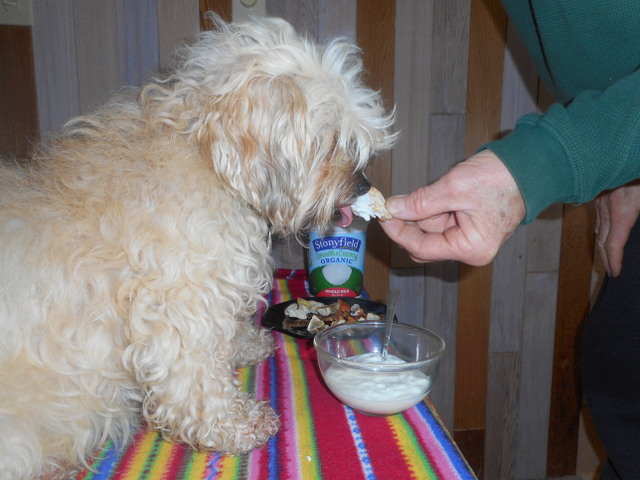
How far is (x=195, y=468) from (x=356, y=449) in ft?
0.94

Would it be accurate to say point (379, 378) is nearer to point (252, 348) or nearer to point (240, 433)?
point (240, 433)

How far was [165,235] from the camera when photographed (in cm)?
96

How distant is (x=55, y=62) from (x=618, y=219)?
1985mm

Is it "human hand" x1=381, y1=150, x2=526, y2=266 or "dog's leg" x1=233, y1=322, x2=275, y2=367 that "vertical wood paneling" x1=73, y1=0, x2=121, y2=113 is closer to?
"dog's leg" x1=233, y1=322, x2=275, y2=367

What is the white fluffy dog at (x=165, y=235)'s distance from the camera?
2.98 feet

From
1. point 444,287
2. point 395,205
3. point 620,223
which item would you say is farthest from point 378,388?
point 444,287

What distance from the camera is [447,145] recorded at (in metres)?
2.28

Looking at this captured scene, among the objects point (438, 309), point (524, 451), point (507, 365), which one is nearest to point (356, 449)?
point (438, 309)

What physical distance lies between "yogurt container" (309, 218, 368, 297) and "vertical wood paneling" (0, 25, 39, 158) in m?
1.18

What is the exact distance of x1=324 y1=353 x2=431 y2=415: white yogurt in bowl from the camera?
100 centimetres

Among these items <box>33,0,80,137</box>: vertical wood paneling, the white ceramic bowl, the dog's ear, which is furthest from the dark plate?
<box>33,0,80,137</box>: vertical wood paneling

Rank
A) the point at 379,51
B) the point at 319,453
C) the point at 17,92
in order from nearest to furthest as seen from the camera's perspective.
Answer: the point at 319,453
the point at 17,92
the point at 379,51

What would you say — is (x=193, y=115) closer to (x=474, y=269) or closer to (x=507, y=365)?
(x=474, y=269)

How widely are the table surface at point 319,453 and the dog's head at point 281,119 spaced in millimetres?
395
